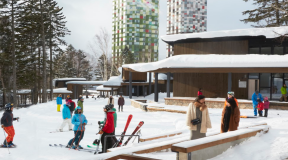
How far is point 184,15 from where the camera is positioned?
120812mm

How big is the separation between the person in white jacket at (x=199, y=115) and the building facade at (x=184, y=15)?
119127mm

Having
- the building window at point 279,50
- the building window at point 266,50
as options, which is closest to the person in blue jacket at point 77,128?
the building window at point 266,50

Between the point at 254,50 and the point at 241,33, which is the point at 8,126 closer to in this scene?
the point at 241,33

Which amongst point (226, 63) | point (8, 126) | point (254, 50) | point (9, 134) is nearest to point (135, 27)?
point (254, 50)

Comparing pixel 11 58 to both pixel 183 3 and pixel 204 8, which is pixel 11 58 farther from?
pixel 204 8

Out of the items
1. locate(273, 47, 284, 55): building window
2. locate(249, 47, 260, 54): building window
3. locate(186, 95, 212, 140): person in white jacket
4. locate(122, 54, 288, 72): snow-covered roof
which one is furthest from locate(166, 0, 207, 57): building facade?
locate(186, 95, 212, 140): person in white jacket

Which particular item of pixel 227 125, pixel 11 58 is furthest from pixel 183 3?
pixel 227 125

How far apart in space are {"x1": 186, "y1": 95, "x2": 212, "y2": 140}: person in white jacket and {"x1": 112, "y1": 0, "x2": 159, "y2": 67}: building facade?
388 ft

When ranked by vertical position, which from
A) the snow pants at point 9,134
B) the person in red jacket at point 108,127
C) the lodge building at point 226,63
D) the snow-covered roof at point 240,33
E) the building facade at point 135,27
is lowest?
the snow pants at point 9,134

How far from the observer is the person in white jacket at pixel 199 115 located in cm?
553

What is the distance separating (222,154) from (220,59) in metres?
15.9

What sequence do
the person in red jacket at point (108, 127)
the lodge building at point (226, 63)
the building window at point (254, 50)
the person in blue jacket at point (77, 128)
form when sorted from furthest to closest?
1. the building window at point (254, 50)
2. the lodge building at point (226, 63)
3. the person in blue jacket at point (77, 128)
4. the person in red jacket at point (108, 127)

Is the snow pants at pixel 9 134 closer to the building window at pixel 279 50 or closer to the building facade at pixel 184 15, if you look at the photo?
the building window at pixel 279 50

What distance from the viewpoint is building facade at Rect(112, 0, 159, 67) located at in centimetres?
12606
